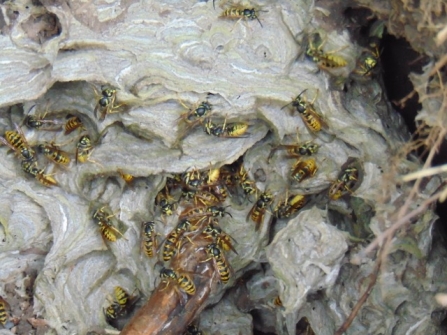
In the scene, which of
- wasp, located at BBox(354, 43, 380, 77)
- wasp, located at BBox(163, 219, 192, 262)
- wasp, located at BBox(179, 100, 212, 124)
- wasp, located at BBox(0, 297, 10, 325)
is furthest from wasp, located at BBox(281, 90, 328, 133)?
wasp, located at BBox(0, 297, 10, 325)

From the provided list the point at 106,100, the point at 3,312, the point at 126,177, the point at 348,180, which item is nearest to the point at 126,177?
the point at 126,177

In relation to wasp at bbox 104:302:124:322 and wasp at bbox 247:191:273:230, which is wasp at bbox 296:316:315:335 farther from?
wasp at bbox 104:302:124:322

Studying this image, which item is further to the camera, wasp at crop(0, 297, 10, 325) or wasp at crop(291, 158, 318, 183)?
wasp at crop(0, 297, 10, 325)

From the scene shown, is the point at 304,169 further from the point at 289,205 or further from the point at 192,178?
the point at 192,178

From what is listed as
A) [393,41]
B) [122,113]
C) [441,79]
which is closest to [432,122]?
[441,79]

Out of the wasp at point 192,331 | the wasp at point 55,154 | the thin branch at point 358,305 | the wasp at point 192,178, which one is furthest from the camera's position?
the wasp at point 192,331

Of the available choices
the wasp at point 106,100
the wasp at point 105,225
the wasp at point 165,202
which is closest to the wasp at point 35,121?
the wasp at point 106,100

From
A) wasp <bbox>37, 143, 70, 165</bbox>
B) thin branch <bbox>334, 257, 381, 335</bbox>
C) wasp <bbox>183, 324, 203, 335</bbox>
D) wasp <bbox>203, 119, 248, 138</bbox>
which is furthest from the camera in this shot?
wasp <bbox>183, 324, 203, 335</bbox>

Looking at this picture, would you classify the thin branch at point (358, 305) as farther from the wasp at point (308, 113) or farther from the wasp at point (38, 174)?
the wasp at point (38, 174)
